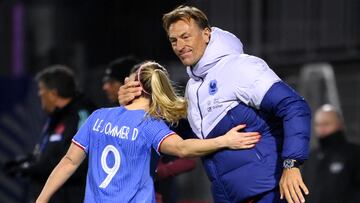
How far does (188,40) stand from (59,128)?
2.05 meters

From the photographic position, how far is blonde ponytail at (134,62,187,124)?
6008 mm

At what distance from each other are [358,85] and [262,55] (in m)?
1.47

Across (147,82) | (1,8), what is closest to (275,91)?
(147,82)

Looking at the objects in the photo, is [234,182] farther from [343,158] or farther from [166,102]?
[343,158]

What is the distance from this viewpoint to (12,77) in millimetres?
12523

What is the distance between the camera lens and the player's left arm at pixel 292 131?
568 centimetres

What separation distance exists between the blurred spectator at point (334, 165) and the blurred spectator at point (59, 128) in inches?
105

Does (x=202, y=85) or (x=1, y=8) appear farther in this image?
(x=1, y=8)

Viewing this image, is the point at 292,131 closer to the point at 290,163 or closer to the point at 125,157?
the point at 290,163

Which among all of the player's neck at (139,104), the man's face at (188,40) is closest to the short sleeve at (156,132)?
the player's neck at (139,104)

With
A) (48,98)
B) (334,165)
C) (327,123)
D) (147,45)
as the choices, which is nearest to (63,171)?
(48,98)

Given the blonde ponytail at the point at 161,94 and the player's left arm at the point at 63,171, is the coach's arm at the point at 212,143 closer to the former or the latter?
the blonde ponytail at the point at 161,94

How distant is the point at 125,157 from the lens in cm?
594

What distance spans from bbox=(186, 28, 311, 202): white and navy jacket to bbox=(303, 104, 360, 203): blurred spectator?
366 centimetres
